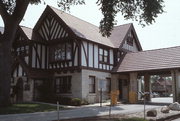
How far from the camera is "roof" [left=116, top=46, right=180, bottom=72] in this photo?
2749 centimetres

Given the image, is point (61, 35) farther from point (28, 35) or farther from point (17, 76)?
point (17, 76)

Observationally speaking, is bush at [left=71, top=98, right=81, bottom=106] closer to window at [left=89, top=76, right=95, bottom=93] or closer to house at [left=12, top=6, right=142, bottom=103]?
house at [left=12, top=6, right=142, bottom=103]

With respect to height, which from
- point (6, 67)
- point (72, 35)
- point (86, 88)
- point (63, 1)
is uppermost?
point (63, 1)

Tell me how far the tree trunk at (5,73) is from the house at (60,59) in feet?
20.4

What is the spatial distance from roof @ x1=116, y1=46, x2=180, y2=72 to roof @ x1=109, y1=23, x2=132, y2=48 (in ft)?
6.93

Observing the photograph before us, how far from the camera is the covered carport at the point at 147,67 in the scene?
1049 inches

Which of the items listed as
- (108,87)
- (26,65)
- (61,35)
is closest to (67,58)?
(61,35)

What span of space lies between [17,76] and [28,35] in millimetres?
4586

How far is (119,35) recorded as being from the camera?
35219mm

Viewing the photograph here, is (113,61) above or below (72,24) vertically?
below

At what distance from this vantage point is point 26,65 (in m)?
27.8

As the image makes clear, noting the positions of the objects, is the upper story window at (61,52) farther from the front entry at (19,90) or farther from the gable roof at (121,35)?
the gable roof at (121,35)

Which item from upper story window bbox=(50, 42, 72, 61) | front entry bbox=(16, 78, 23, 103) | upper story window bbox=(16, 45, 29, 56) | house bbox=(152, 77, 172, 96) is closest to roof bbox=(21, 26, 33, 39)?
upper story window bbox=(16, 45, 29, 56)

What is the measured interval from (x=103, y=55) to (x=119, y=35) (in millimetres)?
5857
